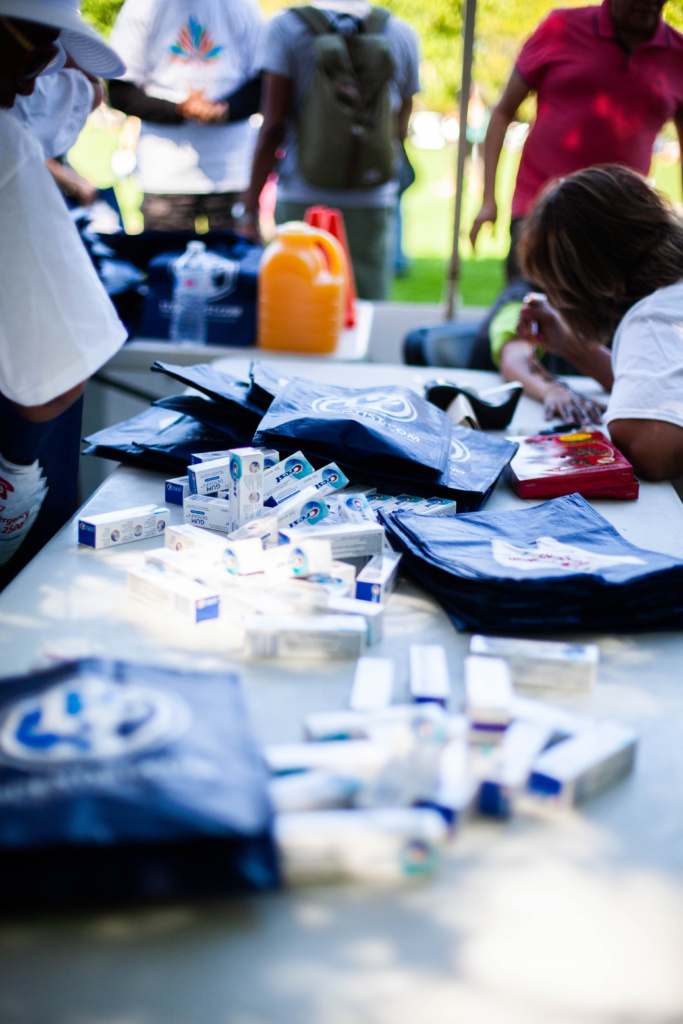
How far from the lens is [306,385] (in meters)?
1.62

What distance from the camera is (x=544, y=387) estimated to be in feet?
7.16

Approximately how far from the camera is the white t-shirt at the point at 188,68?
10.5 ft

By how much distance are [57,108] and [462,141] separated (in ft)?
7.17

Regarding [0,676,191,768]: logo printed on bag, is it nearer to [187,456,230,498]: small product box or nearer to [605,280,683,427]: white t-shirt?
[187,456,230,498]: small product box

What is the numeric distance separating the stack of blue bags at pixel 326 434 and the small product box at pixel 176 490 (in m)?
0.09

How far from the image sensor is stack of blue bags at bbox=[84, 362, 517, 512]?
1420 mm

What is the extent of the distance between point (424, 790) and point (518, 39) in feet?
15.0

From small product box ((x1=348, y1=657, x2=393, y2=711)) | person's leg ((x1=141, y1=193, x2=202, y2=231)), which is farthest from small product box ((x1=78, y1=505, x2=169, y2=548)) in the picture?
person's leg ((x1=141, y1=193, x2=202, y2=231))

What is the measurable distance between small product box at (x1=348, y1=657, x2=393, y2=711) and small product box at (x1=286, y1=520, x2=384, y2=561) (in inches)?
9.9

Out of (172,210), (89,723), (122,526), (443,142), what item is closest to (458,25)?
(172,210)

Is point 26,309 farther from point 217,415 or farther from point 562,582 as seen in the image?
point 562,582

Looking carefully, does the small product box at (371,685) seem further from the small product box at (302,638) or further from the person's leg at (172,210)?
the person's leg at (172,210)

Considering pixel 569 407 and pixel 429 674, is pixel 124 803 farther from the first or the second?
pixel 569 407

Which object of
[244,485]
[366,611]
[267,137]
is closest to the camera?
[366,611]
